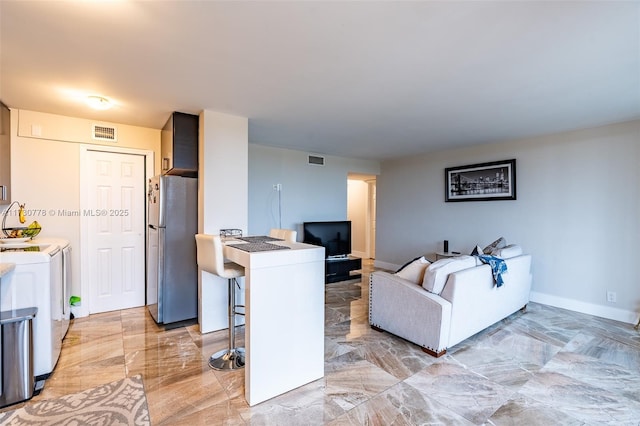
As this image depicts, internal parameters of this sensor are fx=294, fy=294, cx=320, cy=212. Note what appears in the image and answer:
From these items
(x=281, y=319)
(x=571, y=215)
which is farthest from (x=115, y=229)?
(x=571, y=215)

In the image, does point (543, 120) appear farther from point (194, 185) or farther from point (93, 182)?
point (93, 182)

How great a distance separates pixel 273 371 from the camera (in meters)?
1.99

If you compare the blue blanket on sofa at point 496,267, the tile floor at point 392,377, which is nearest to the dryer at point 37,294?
the tile floor at point 392,377

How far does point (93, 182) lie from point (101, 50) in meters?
2.14

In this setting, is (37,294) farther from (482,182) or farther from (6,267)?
(482,182)

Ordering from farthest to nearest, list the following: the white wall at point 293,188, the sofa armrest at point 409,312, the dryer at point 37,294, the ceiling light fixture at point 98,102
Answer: the white wall at point 293,188 → the ceiling light fixture at point 98,102 → the sofa armrest at point 409,312 → the dryer at point 37,294

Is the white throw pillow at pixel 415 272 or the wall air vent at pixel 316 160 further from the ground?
the wall air vent at pixel 316 160

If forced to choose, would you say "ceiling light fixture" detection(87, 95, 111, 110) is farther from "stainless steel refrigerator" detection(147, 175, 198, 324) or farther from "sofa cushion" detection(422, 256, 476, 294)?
"sofa cushion" detection(422, 256, 476, 294)

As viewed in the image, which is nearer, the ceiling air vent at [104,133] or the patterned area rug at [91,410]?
the patterned area rug at [91,410]

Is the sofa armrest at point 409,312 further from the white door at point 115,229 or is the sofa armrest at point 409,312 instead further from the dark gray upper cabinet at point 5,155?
the dark gray upper cabinet at point 5,155

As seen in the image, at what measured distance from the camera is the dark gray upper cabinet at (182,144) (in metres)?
3.11

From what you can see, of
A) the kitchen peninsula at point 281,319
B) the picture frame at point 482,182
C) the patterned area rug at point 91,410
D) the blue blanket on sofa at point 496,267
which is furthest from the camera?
the picture frame at point 482,182

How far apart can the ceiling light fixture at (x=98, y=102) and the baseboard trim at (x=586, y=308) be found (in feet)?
18.7

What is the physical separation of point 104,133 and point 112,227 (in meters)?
1.13
